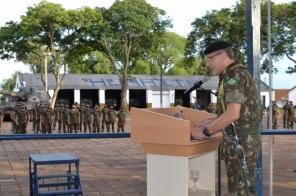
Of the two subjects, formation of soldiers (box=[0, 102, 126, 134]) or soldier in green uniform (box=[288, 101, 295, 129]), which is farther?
soldier in green uniform (box=[288, 101, 295, 129])

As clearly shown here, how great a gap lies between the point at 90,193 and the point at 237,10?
112ft

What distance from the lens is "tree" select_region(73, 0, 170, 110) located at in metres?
38.2

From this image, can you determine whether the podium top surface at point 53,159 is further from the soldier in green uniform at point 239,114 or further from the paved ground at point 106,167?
the soldier in green uniform at point 239,114

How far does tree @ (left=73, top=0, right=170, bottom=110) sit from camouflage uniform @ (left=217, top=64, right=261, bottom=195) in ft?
113

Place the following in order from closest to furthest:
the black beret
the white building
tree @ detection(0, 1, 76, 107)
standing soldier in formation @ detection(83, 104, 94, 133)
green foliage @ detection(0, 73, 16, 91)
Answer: the black beret, standing soldier in formation @ detection(83, 104, 94, 133), tree @ detection(0, 1, 76, 107), the white building, green foliage @ detection(0, 73, 16, 91)

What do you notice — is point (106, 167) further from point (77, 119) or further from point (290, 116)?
point (290, 116)

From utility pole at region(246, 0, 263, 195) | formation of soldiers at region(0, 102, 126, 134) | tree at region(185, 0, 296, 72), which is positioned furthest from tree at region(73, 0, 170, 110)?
utility pole at region(246, 0, 263, 195)

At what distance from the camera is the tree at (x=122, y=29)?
3819 cm

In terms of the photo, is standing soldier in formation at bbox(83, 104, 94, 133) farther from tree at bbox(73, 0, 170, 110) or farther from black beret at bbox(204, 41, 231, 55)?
black beret at bbox(204, 41, 231, 55)

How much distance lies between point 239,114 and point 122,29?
36680 millimetres

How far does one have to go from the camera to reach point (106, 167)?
10.7m

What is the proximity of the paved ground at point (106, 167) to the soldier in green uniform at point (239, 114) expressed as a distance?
3.67m

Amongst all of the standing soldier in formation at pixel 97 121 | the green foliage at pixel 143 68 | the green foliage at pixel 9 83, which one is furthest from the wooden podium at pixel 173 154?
the green foliage at pixel 9 83

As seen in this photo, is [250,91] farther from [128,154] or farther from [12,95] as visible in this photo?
[12,95]
